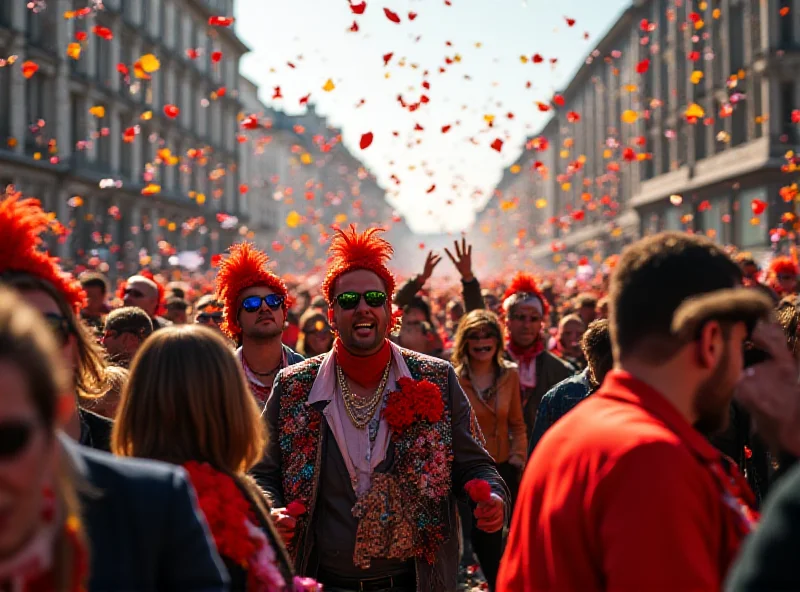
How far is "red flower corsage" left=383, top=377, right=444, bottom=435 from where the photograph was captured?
14.5 ft

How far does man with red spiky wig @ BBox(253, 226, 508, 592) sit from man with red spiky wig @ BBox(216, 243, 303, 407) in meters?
1.15

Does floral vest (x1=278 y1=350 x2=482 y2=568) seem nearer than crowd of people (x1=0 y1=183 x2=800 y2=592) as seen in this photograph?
No

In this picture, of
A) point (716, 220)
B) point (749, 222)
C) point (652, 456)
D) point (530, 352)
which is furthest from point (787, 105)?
point (652, 456)

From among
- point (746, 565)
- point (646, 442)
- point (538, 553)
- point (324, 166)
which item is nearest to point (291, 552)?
point (538, 553)

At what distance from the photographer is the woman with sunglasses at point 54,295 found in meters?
3.15

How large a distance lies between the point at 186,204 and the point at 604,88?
1017 inches

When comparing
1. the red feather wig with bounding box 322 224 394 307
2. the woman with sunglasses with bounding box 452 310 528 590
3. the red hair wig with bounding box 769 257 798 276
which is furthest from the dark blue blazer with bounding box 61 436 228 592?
the red hair wig with bounding box 769 257 798 276

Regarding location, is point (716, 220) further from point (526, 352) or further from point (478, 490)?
point (478, 490)

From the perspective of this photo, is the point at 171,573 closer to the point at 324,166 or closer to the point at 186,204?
the point at 186,204

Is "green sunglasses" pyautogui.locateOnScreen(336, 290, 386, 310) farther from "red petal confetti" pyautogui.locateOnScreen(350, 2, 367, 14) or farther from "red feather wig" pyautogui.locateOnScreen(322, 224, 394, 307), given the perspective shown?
"red petal confetti" pyautogui.locateOnScreen(350, 2, 367, 14)

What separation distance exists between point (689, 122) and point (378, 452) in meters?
39.4

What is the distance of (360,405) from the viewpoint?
4574 mm

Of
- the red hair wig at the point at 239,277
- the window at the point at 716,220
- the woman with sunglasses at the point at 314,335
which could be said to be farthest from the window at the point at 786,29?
the red hair wig at the point at 239,277

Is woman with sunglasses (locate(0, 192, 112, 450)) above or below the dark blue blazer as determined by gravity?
above
